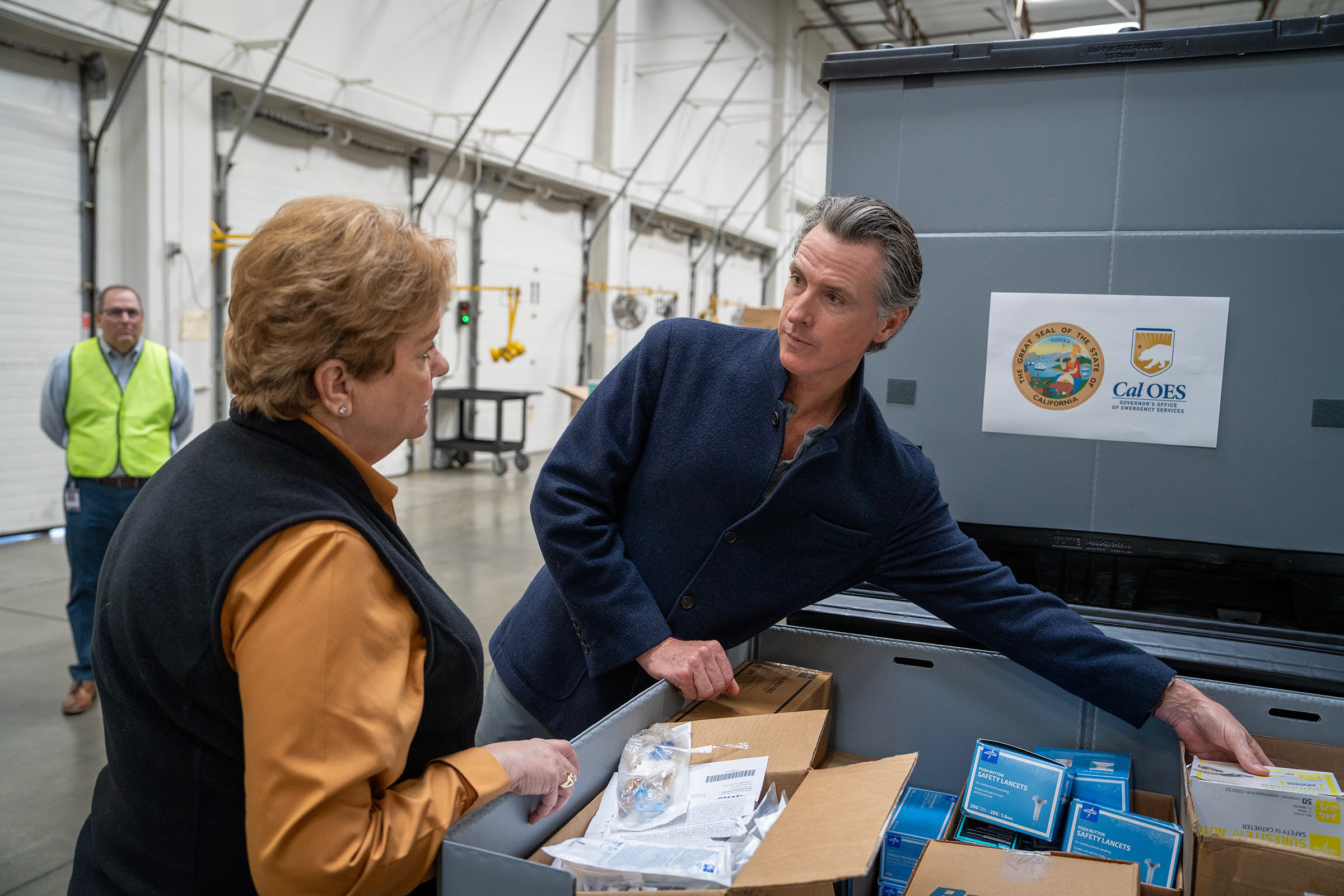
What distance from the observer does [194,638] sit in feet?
2.74

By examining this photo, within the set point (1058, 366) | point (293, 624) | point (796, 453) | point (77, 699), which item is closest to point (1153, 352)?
point (1058, 366)

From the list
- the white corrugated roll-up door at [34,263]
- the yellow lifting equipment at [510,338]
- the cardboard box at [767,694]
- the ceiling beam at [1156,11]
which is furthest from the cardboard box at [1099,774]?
the ceiling beam at [1156,11]

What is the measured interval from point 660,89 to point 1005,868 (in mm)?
12212

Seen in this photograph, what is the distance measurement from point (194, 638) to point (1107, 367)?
1982 millimetres

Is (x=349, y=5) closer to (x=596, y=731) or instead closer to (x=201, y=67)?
(x=201, y=67)

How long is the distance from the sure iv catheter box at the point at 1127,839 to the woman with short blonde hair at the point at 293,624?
3.14 ft

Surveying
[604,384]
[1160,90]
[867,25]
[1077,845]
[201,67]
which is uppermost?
[867,25]

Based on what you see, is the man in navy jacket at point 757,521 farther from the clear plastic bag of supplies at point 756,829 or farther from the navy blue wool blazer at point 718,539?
the clear plastic bag of supplies at point 756,829

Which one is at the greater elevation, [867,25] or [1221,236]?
[867,25]

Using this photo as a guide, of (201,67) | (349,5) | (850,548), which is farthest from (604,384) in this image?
(349,5)

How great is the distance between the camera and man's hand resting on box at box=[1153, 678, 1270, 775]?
139 cm

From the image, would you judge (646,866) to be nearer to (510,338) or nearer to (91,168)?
(91,168)

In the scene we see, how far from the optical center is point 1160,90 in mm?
2023

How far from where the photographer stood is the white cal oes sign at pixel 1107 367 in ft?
6.76
